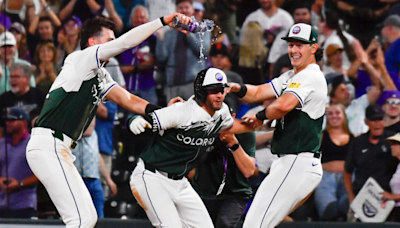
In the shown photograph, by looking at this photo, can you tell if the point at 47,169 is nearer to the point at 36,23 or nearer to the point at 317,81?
the point at 317,81

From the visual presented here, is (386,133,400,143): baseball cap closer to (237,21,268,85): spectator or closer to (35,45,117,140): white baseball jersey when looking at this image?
(237,21,268,85): spectator

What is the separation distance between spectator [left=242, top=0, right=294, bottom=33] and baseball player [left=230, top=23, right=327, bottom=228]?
1.62 m

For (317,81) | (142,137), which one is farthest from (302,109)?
(142,137)

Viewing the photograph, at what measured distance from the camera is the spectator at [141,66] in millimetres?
5422

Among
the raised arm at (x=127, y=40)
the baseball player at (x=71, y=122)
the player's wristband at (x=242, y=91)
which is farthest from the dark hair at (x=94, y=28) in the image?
the player's wristband at (x=242, y=91)

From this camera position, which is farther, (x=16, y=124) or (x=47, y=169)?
(x=16, y=124)

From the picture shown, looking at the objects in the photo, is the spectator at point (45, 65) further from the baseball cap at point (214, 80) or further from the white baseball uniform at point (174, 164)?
the baseball cap at point (214, 80)

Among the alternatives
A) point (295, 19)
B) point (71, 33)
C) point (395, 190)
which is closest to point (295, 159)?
point (395, 190)

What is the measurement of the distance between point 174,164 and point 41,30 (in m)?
2.69

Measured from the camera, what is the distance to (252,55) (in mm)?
5387

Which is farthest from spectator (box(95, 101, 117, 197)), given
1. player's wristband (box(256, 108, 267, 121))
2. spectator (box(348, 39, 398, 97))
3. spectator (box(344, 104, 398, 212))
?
spectator (box(348, 39, 398, 97))

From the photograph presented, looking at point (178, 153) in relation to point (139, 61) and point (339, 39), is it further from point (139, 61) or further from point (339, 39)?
point (339, 39)

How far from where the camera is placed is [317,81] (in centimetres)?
362

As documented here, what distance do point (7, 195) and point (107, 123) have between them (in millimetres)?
1330
